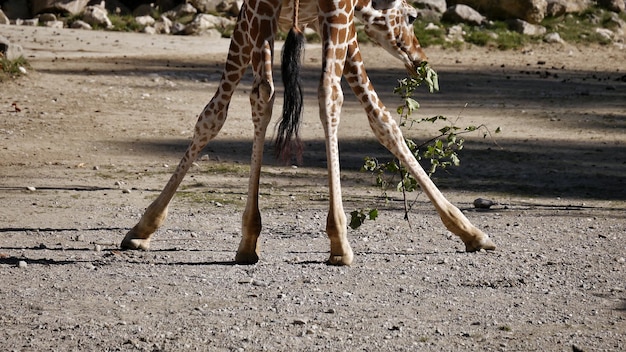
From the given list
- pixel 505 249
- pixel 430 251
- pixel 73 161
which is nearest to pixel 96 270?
pixel 430 251

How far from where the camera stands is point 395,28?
7461 millimetres

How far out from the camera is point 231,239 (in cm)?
693

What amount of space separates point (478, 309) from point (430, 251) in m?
1.27

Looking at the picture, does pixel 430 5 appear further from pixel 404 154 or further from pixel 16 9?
pixel 404 154

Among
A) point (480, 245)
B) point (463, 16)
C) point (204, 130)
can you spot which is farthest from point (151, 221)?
point (463, 16)

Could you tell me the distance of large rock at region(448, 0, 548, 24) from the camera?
17.9m

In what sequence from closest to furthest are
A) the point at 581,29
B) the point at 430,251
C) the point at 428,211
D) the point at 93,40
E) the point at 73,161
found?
1. the point at 430,251
2. the point at 428,211
3. the point at 73,161
4. the point at 93,40
5. the point at 581,29

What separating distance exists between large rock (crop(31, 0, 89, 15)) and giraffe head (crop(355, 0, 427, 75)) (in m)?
11.0

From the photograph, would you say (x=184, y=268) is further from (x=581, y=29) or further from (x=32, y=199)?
(x=581, y=29)

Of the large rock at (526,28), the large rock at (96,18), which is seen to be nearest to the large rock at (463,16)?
the large rock at (526,28)

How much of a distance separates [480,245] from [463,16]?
38.6 ft

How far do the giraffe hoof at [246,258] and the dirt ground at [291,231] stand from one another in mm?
56

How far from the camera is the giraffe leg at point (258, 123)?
620 cm

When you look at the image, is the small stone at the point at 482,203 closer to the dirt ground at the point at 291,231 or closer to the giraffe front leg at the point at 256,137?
the dirt ground at the point at 291,231
